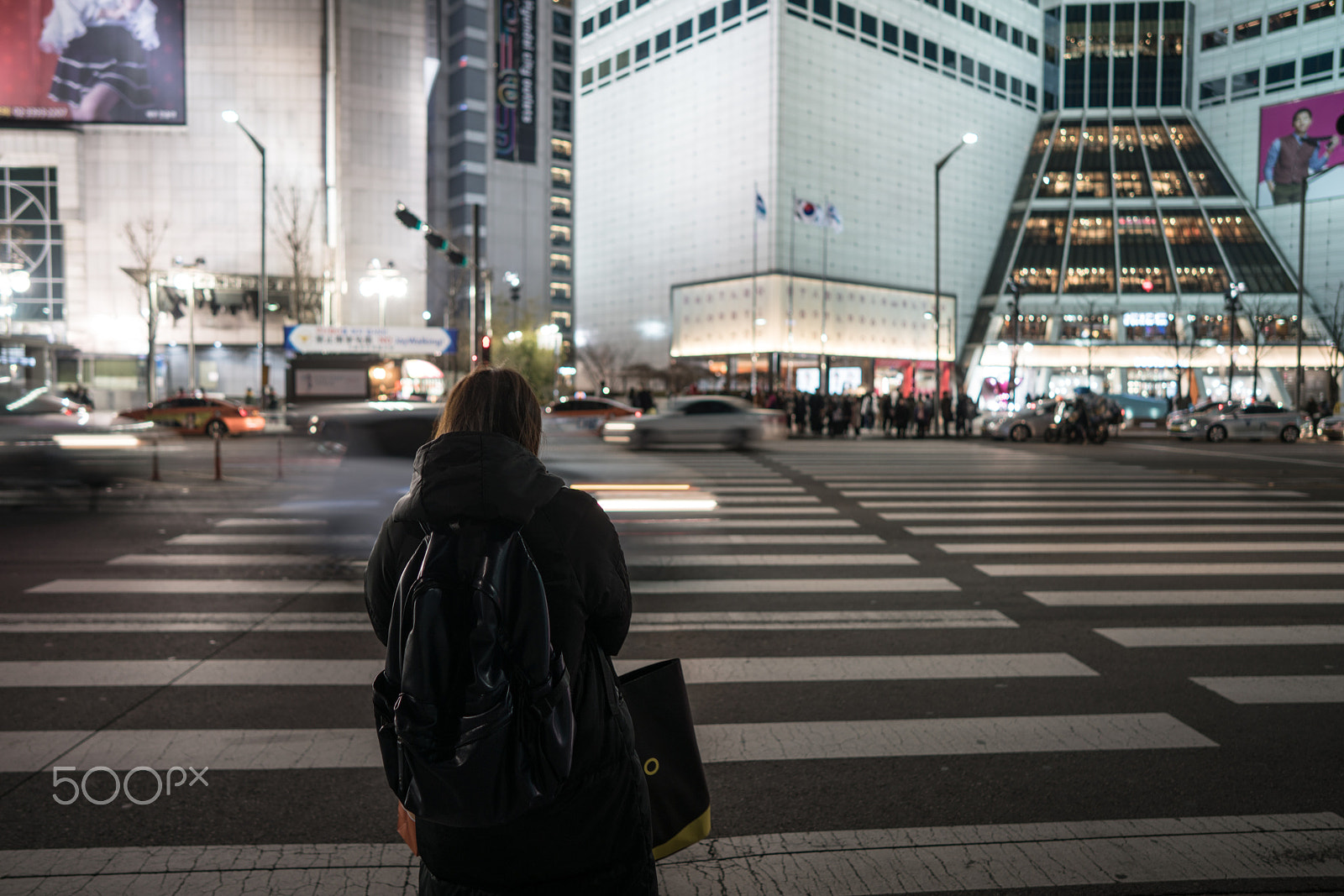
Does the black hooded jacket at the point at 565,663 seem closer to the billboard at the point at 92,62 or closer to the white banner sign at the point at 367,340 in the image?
the white banner sign at the point at 367,340

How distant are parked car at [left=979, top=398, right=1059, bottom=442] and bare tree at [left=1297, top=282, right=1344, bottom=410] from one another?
22876 mm

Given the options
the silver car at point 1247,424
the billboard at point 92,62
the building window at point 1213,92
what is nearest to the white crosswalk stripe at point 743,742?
the silver car at point 1247,424

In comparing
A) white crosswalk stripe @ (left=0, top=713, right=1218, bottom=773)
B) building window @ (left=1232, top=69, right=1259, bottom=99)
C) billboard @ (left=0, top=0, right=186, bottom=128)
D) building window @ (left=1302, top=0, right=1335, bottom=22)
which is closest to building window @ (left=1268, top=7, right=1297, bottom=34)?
building window @ (left=1302, top=0, right=1335, bottom=22)

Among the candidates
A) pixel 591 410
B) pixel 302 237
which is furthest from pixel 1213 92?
pixel 591 410

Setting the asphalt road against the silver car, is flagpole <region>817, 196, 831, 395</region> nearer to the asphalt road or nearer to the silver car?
the silver car

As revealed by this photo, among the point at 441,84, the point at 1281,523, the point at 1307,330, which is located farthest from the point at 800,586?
the point at 441,84

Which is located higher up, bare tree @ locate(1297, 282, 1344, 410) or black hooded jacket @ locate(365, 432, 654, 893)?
bare tree @ locate(1297, 282, 1344, 410)

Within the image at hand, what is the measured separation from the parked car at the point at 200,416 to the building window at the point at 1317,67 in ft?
275

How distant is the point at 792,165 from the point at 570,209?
40.7 metres

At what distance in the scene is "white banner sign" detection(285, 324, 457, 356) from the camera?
108 ft

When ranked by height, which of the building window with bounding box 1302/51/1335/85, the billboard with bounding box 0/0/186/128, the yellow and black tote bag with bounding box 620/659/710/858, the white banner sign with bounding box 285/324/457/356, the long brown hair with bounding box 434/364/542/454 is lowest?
the yellow and black tote bag with bounding box 620/659/710/858

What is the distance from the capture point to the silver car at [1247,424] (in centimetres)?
3394

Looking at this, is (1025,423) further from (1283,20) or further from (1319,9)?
(1283,20)

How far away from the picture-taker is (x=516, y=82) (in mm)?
89188
